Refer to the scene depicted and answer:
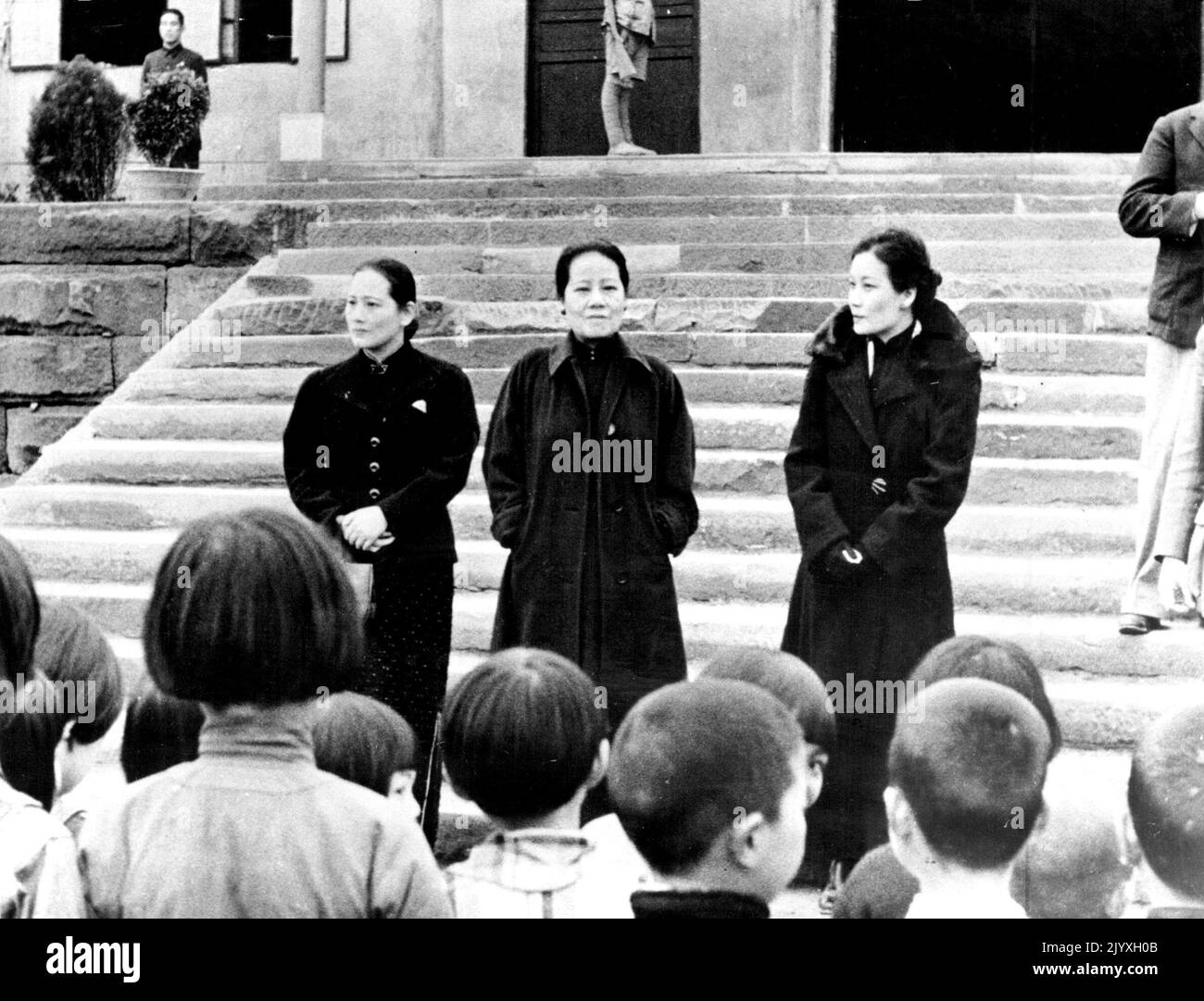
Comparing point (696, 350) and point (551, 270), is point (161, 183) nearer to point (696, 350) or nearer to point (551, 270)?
point (551, 270)

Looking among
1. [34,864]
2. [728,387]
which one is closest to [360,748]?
[34,864]

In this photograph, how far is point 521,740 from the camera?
278cm

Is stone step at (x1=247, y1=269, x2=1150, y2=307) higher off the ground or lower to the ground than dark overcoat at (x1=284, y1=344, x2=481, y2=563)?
higher

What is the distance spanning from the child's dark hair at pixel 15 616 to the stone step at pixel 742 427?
1.25m

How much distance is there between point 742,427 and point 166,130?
5.76ft

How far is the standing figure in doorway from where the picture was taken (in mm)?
4738

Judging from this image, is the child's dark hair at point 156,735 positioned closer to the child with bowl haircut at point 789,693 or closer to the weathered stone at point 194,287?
the child with bowl haircut at point 789,693

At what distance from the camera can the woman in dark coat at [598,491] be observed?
146 inches

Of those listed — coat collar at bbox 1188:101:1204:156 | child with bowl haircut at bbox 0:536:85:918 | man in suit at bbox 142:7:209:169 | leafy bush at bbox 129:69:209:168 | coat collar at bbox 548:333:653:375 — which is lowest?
child with bowl haircut at bbox 0:536:85:918

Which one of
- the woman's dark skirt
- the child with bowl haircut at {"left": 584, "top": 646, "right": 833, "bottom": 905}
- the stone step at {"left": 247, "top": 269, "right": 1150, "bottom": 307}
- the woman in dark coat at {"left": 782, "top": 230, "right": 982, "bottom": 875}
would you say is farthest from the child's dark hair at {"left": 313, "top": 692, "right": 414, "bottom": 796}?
the stone step at {"left": 247, "top": 269, "right": 1150, "bottom": 307}


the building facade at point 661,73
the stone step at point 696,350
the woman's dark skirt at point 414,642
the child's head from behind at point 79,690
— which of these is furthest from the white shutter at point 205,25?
the child's head from behind at point 79,690

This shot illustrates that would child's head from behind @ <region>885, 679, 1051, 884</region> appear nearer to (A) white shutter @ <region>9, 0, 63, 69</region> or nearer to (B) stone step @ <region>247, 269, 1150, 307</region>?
(B) stone step @ <region>247, 269, 1150, 307</region>

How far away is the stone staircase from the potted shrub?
25 cm
